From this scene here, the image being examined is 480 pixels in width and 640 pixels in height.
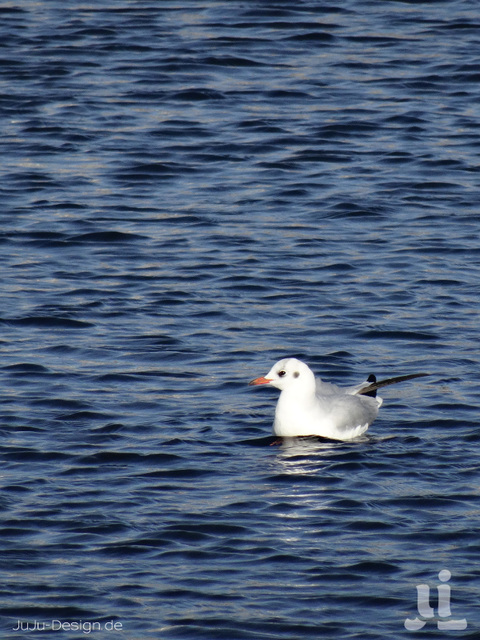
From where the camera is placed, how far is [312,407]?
1173cm

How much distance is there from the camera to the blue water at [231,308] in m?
9.09

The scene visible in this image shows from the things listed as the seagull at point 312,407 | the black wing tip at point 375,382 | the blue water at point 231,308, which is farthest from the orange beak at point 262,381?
the black wing tip at point 375,382

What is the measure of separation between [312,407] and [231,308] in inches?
122

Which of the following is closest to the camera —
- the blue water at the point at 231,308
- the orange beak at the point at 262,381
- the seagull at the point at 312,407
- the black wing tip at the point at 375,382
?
the blue water at the point at 231,308

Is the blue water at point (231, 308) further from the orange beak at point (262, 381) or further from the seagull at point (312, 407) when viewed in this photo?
the orange beak at point (262, 381)

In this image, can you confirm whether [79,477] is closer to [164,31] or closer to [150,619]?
[150,619]

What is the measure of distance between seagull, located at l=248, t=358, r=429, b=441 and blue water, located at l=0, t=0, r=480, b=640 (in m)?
0.20

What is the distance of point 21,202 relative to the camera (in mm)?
17797

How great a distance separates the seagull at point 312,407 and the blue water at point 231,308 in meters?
0.20

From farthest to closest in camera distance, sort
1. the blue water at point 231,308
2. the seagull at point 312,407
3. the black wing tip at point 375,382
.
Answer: the black wing tip at point 375,382 → the seagull at point 312,407 → the blue water at point 231,308

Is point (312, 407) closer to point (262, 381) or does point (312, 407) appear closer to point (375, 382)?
point (262, 381)

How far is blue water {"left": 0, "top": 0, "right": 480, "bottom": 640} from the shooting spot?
358 inches

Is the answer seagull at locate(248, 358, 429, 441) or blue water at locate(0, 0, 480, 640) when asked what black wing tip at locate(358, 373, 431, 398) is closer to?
seagull at locate(248, 358, 429, 441)

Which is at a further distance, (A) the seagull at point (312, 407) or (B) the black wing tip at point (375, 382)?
(B) the black wing tip at point (375, 382)
